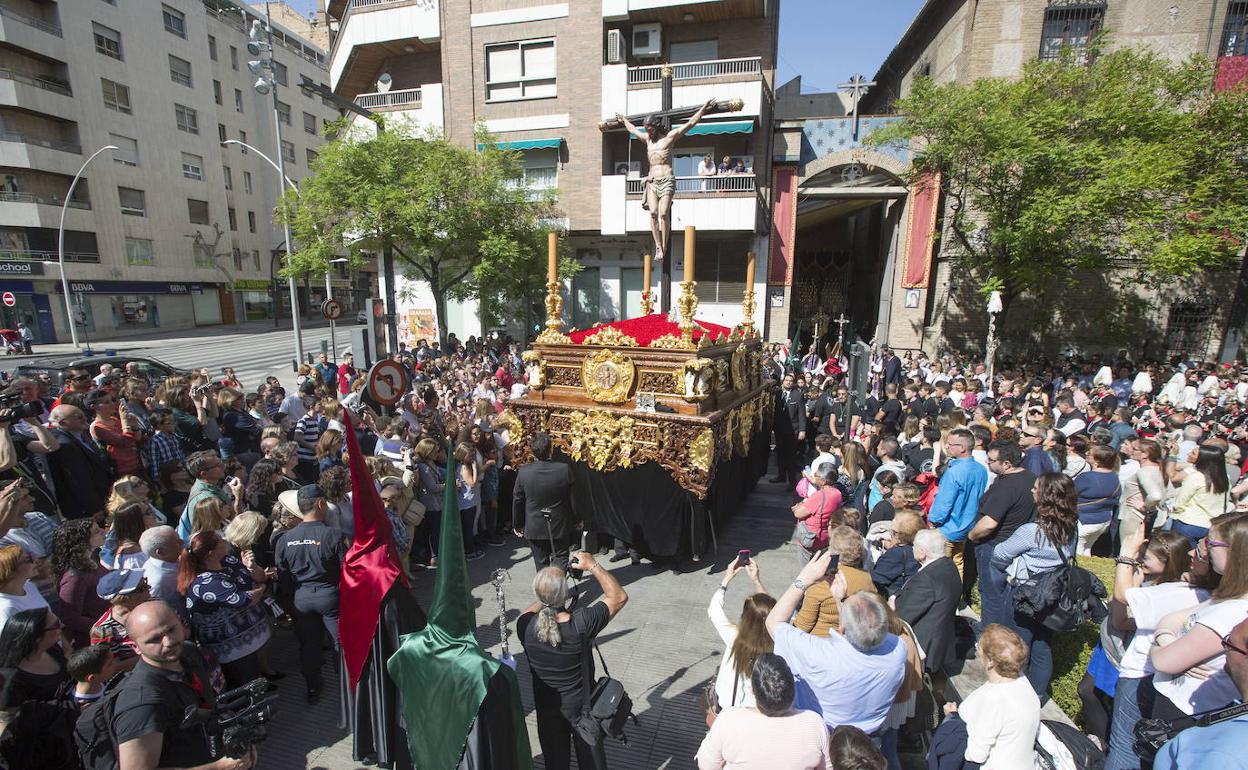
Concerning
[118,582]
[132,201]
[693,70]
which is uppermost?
[693,70]

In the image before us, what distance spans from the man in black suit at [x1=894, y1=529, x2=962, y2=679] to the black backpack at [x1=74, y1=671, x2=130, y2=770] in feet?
14.0

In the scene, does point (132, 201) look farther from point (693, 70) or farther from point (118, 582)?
point (118, 582)

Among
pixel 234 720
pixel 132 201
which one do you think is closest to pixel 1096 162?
pixel 234 720

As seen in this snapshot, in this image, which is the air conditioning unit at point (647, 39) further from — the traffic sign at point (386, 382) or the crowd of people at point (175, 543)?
the traffic sign at point (386, 382)

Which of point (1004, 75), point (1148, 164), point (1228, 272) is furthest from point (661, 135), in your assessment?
point (1228, 272)

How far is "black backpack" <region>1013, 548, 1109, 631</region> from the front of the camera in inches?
149

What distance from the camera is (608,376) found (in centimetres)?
659

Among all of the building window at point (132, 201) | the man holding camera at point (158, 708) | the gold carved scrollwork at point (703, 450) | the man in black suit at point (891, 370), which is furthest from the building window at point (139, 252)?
the man holding camera at point (158, 708)

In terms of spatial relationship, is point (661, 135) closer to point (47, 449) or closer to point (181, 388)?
point (181, 388)

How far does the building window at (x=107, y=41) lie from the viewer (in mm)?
27959

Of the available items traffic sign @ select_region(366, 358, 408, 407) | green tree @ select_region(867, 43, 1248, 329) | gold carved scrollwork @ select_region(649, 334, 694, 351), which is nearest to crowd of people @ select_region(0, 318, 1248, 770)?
traffic sign @ select_region(366, 358, 408, 407)

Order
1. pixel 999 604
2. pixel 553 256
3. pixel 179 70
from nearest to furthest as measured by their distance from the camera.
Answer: pixel 999 604 → pixel 553 256 → pixel 179 70

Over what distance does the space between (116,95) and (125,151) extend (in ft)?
9.08

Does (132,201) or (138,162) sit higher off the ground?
(138,162)
